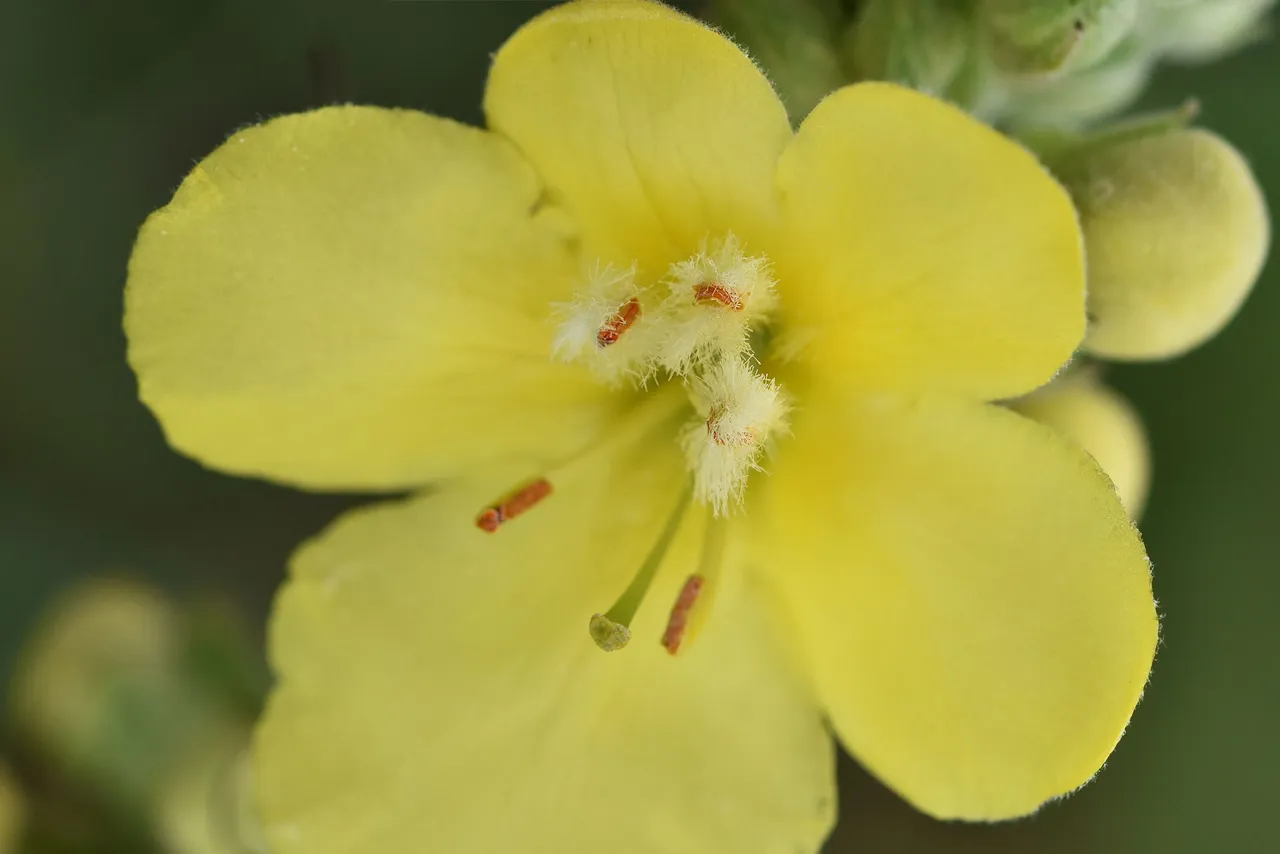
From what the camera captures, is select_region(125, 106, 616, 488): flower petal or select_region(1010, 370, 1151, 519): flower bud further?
select_region(1010, 370, 1151, 519): flower bud

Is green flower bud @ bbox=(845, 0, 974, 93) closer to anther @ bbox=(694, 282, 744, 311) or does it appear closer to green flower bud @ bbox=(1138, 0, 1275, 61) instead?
green flower bud @ bbox=(1138, 0, 1275, 61)

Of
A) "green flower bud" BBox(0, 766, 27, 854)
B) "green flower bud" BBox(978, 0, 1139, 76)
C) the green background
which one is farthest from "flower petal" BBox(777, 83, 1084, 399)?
"green flower bud" BBox(0, 766, 27, 854)

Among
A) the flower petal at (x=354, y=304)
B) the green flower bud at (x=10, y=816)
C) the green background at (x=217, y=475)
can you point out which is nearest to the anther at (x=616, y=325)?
the flower petal at (x=354, y=304)

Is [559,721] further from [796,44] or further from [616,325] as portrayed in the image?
[796,44]

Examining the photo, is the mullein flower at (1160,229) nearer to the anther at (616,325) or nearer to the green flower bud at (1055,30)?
the green flower bud at (1055,30)

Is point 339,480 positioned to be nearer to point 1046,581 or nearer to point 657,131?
point 657,131

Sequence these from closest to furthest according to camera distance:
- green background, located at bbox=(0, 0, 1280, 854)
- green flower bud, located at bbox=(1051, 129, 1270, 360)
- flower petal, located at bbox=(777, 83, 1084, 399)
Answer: flower petal, located at bbox=(777, 83, 1084, 399) → green flower bud, located at bbox=(1051, 129, 1270, 360) → green background, located at bbox=(0, 0, 1280, 854)

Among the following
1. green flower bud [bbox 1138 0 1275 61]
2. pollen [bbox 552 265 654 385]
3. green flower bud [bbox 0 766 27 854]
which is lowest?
green flower bud [bbox 0 766 27 854]
